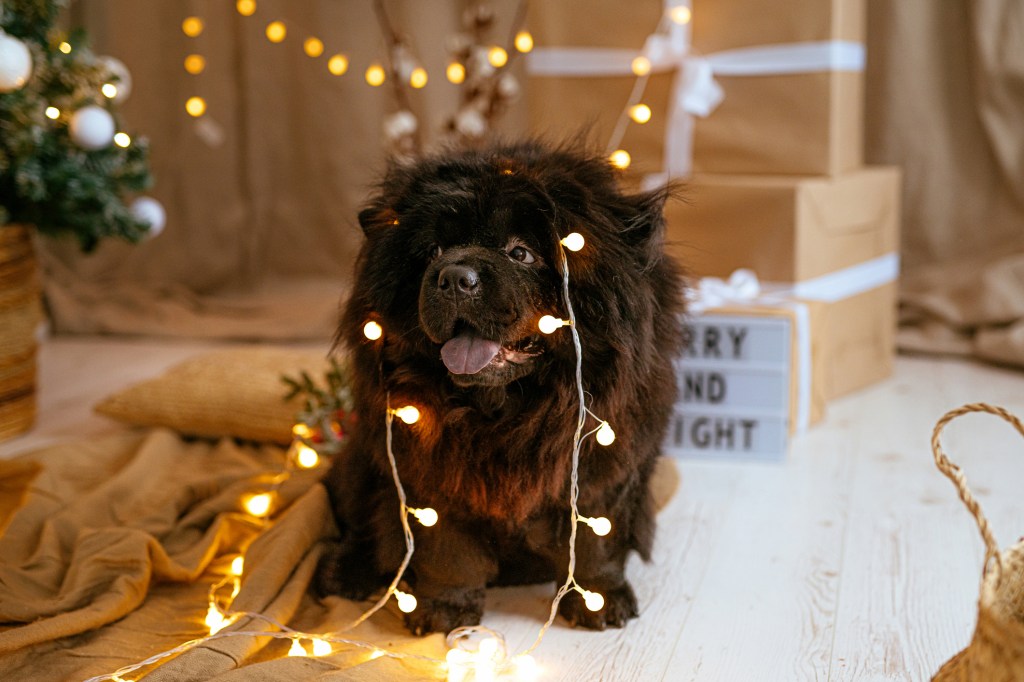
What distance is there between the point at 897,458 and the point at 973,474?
0.53ft

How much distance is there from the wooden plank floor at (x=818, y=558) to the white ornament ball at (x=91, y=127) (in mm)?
681

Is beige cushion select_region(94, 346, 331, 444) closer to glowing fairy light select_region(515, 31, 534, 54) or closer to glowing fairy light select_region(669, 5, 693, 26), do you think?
glowing fairy light select_region(515, 31, 534, 54)

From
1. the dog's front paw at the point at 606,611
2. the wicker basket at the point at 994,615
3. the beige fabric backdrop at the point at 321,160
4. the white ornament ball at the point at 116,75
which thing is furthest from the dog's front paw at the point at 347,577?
the beige fabric backdrop at the point at 321,160

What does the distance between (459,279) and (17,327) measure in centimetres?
150

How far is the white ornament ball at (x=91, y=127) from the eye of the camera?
2.12 m

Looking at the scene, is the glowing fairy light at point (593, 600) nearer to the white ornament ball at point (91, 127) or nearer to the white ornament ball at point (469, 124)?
the white ornament ball at point (91, 127)

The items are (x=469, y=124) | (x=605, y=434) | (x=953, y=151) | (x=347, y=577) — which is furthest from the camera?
(x=953, y=151)

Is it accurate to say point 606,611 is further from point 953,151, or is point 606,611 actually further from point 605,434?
point 953,151

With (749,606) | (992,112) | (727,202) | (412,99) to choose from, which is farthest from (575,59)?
(749,606)

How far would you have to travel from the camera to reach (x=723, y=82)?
2400 millimetres

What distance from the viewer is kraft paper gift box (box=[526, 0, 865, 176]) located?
7.62 ft

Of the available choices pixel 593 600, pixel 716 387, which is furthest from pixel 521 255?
pixel 716 387

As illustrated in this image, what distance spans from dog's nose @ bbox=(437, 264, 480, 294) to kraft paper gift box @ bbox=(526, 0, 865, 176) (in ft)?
4.07

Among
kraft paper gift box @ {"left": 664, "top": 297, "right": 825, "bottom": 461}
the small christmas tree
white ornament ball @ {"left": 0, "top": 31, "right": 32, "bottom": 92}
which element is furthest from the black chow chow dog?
the small christmas tree
